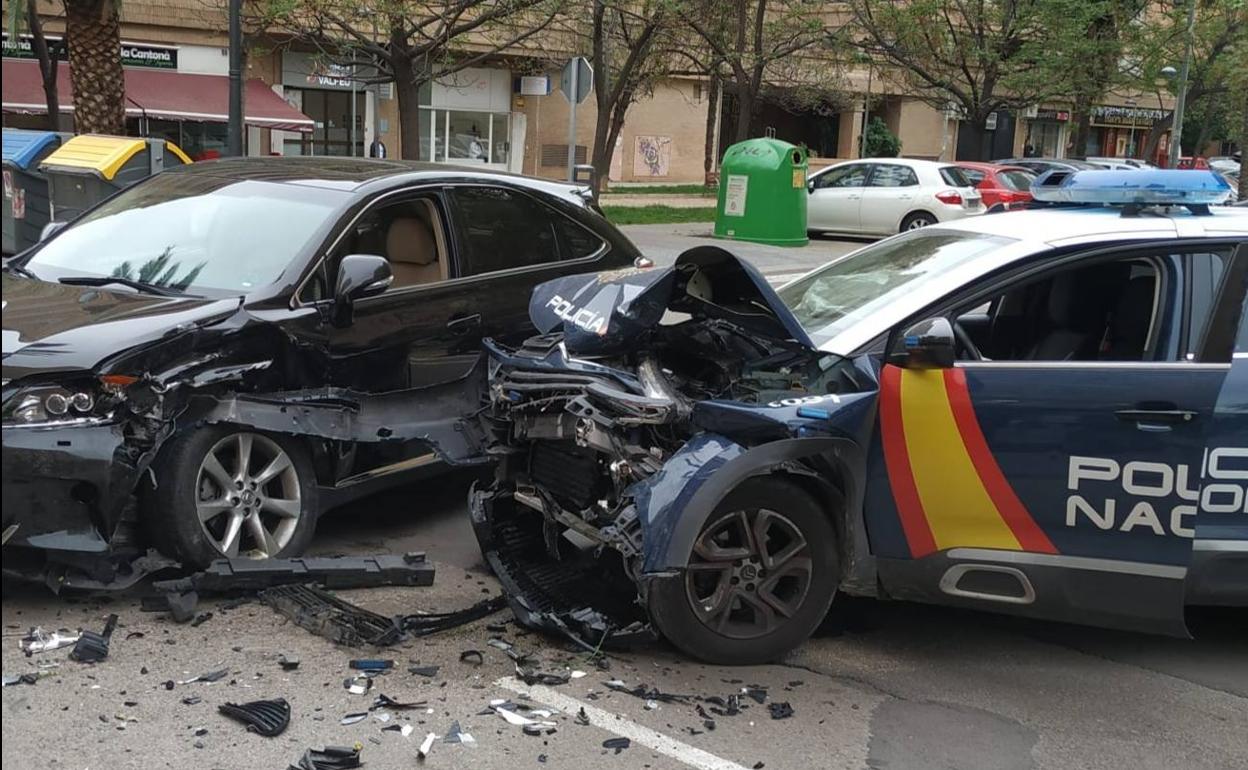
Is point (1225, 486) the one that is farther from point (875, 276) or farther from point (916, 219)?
point (916, 219)

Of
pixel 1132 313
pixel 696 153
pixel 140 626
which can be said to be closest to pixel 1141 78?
pixel 696 153

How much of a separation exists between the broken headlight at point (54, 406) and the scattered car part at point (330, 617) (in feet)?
3.09

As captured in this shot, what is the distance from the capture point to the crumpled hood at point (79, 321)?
→ 432 centimetres

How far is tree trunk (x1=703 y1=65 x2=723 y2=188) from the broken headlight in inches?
1350

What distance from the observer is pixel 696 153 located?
142 ft

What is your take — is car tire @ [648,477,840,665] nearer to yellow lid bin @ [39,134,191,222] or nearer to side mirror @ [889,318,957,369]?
side mirror @ [889,318,957,369]

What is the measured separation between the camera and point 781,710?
4.11m

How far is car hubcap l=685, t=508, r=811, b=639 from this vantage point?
432cm

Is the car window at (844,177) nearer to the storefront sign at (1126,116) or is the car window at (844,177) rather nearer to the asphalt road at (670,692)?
the asphalt road at (670,692)

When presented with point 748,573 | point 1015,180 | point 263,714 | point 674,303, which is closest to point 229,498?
point 263,714

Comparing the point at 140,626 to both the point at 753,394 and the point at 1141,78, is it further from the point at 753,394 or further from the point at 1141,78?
the point at 1141,78

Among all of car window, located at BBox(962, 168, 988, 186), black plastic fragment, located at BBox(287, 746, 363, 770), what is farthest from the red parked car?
black plastic fragment, located at BBox(287, 746, 363, 770)

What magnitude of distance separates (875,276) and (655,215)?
69.1 feet

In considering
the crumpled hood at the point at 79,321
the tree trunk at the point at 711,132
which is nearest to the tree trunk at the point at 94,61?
the crumpled hood at the point at 79,321
